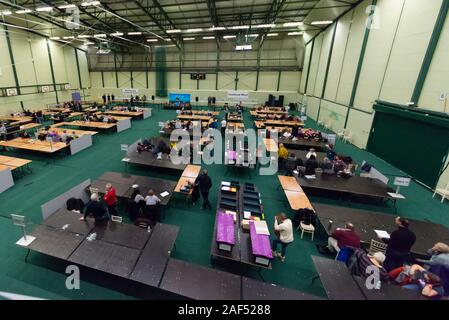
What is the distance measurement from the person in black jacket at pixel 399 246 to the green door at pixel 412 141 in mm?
6301

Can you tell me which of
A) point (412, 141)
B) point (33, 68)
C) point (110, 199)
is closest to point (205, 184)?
point (110, 199)

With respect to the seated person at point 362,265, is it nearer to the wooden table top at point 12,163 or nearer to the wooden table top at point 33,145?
the wooden table top at point 12,163

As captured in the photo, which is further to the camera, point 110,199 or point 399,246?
point 110,199

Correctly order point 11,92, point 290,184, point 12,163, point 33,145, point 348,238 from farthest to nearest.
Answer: point 11,92 → point 33,145 → point 12,163 → point 290,184 → point 348,238

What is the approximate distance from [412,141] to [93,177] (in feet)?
47.2

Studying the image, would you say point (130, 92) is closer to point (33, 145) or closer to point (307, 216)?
point (33, 145)

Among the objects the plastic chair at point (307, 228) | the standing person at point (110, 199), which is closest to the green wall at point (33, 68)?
the standing person at point (110, 199)

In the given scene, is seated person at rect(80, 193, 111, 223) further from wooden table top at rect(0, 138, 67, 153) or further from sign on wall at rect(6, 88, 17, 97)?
sign on wall at rect(6, 88, 17, 97)

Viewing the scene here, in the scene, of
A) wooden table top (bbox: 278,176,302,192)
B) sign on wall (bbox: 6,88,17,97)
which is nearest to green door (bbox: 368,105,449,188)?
wooden table top (bbox: 278,176,302,192)

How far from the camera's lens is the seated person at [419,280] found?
3.47 m

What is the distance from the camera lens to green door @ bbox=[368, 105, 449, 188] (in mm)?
8477

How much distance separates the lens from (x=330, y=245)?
5.38 m

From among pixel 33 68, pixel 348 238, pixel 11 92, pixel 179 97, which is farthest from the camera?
pixel 179 97

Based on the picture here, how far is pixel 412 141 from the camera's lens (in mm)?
9828
